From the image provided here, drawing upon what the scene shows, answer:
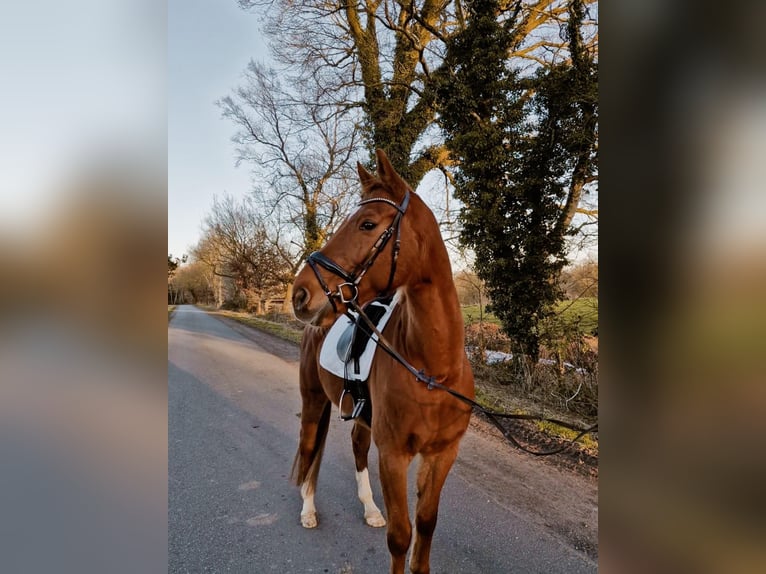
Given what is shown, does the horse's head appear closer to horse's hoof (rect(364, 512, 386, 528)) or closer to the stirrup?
the stirrup

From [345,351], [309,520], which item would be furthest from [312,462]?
[345,351]

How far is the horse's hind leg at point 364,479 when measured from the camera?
2.92 m

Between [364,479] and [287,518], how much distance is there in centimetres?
70

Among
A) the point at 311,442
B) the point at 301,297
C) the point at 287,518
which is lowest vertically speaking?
the point at 287,518

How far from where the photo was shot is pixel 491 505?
3.08 metres

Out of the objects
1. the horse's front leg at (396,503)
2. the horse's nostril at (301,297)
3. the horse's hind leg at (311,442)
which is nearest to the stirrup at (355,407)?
the horse's front leg at (396,503)

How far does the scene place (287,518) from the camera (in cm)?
302
